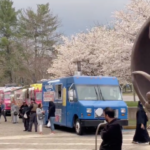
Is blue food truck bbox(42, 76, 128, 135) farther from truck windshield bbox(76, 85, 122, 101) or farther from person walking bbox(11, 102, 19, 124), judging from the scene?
person walking bbox(11, 102, 19, 124)

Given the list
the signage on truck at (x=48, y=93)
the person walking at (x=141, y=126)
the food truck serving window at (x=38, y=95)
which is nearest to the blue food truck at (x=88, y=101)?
the signage on truck at (x=48, y=93)

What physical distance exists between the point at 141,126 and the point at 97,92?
199 inches

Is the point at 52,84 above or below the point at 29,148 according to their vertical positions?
above

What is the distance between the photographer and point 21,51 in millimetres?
67062

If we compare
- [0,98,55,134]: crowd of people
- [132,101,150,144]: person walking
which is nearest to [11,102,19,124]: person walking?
[0,98,55,134]: crowd of people

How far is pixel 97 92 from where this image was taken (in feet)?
68.7

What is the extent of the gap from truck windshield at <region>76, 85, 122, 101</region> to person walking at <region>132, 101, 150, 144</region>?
15.0 feet

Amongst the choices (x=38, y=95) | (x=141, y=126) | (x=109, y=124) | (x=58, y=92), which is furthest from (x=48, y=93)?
(x=109, y=124)

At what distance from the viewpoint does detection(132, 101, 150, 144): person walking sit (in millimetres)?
16188

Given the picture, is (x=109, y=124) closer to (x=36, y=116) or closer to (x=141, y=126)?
(x=141, y=126)

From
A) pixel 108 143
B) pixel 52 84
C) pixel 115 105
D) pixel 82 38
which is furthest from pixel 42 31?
pixel 108 143

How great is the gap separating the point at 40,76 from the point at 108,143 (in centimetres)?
5075

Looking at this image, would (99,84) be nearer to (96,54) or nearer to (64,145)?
(64,145)

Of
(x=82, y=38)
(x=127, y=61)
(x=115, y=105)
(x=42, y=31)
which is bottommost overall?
(x=115, y=105)
